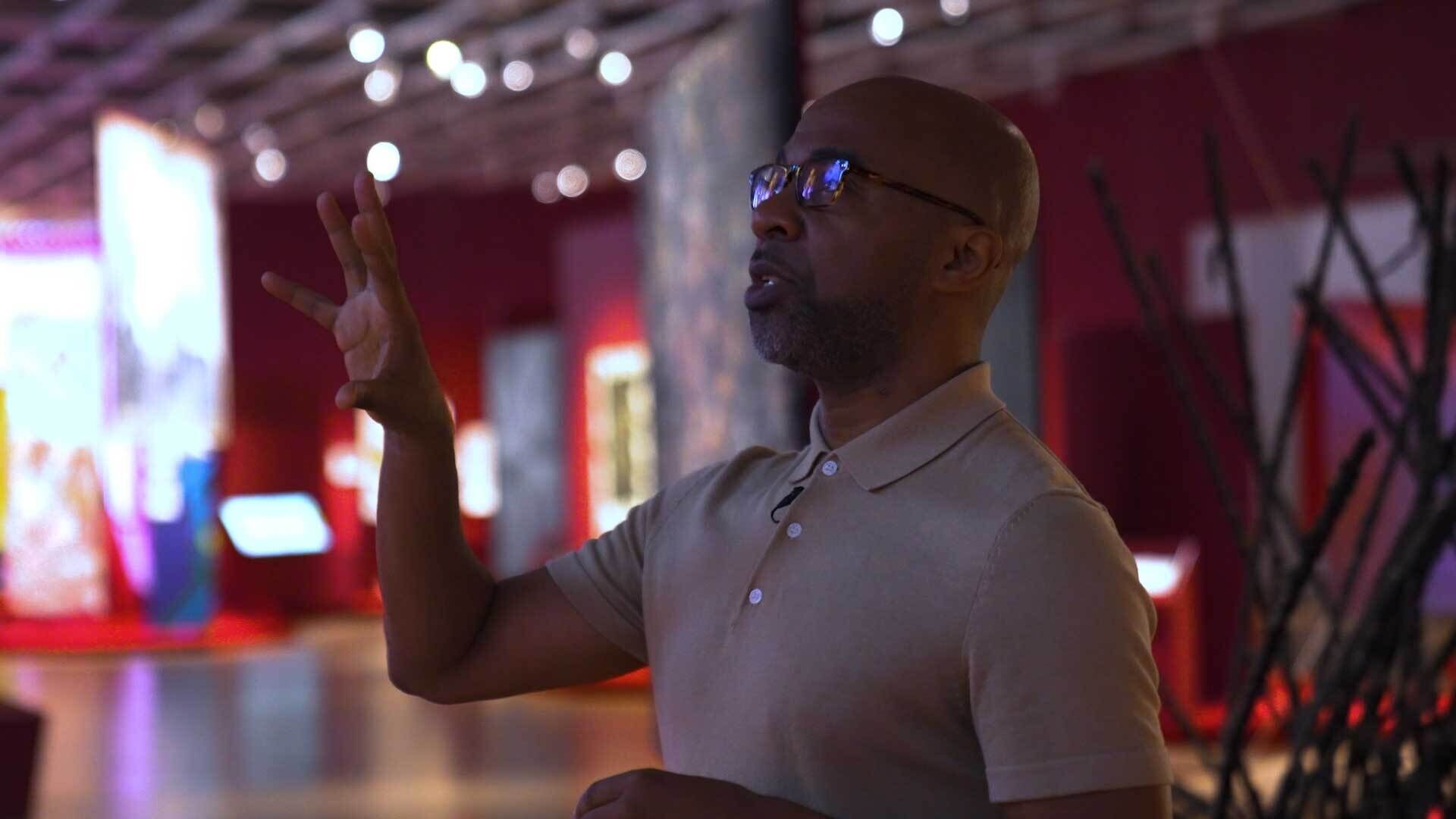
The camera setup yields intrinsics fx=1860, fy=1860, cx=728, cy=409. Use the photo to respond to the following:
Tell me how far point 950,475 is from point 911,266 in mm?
156

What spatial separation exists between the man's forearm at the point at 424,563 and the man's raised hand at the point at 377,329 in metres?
0.03

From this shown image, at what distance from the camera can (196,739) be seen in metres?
7.89

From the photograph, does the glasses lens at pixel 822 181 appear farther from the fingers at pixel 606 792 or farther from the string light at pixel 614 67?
the string light at pixel 614 67

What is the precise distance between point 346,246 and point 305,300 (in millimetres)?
62

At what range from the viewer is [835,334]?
1.32m

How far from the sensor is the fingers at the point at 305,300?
144 cm

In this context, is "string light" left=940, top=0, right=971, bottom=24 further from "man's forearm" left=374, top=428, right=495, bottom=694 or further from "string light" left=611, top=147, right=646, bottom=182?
"man's forearm" left=374, top=428, right=495, bottom=694

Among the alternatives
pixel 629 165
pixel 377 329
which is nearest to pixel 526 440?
pixel 629 165

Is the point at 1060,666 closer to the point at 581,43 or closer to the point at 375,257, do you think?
the point at 375,257

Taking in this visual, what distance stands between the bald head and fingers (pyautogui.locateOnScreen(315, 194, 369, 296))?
357 mm

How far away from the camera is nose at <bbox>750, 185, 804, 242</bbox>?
1.35 m

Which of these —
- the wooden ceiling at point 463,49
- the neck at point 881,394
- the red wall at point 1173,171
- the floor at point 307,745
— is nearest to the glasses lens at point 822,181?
the neck at point 881,394

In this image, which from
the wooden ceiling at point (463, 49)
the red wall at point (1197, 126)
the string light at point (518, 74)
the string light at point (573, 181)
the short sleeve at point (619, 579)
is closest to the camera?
the short sleeve at point (619, 579)

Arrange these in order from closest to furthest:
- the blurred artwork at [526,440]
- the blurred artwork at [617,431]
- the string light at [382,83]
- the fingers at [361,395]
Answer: the fingers at [361,395] → the blurred artwork at [617,431] → the string light at [382,83] → the blurred artwork at [526,440]
